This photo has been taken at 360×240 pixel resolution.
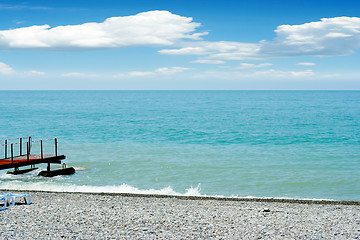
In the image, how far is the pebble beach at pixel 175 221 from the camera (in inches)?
409

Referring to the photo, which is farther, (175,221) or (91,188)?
(91,188)

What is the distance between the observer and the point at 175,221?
38.6 ft

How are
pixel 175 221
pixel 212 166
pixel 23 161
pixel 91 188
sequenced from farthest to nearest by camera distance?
1. pixel 212 166
2. pixel 23 161
3. pixel 91 188
4. pixel 175 221

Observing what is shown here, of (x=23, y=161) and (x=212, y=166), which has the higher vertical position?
(x=23, y=161)

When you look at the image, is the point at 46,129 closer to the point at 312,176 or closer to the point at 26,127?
the point at 26,127

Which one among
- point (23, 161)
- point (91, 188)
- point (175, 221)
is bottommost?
point (91, 188)

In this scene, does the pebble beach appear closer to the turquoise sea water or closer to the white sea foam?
the white sea foam

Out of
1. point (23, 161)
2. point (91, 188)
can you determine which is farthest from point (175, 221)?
Answer: point (23, 161)

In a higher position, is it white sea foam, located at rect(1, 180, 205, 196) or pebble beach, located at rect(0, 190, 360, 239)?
pebble beach, located at rect(0, 190, 360, 239)

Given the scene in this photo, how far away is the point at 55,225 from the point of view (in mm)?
11234

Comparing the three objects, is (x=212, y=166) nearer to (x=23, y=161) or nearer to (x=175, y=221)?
(x=23, y=161)

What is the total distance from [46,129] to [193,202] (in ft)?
148

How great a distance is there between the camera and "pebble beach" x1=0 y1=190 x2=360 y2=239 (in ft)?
34.1

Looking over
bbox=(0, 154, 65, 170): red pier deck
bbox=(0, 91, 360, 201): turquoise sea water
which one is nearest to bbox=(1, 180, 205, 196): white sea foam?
bbox=(0, 91, 360, 201): turquoise sea water
